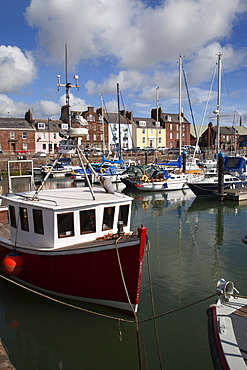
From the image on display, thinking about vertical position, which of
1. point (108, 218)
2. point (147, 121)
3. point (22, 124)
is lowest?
point (108, 218)

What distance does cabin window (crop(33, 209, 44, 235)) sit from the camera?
10.1 metres

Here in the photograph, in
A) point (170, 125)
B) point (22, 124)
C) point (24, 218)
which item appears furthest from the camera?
point (170, 125)

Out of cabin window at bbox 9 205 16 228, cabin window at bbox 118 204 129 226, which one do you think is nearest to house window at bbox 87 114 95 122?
cabin window at bbox 9 205 16 228

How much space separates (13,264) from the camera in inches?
407

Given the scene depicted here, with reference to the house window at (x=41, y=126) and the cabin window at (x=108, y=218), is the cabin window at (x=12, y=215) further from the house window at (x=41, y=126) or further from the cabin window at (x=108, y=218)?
the house window at (x=41, y=126)

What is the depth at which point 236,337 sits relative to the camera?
6793 millimetres

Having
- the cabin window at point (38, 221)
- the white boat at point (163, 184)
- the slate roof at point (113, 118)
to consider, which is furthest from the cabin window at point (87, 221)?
the slate roof at point (113, 118)

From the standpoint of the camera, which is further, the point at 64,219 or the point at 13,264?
the point at 13,264

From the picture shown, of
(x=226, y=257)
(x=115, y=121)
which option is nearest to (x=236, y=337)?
(x=226, y=257)

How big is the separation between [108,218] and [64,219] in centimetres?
152

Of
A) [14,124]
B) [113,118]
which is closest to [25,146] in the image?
[14,124]

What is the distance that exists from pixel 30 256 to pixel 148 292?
14.8 feet

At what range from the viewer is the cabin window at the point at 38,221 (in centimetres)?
1012

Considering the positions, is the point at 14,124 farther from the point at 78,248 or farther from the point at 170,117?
the point at 78,248
